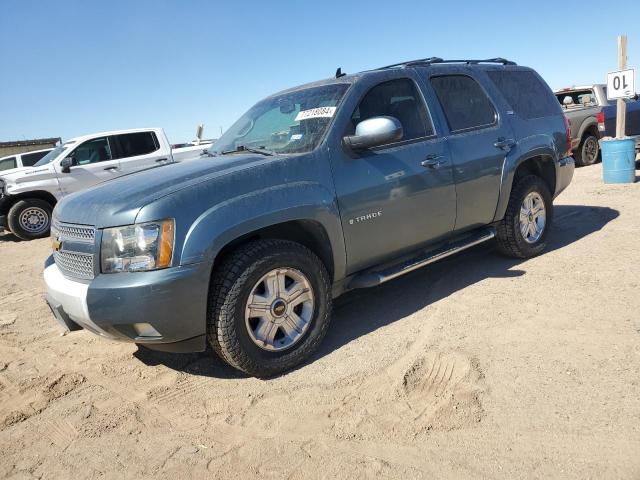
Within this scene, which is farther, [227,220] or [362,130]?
[362,130]

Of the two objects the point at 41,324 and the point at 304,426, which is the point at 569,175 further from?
the point at 41,324

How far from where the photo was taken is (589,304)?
12.2 ft

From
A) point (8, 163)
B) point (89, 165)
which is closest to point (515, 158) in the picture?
point (89, 165)

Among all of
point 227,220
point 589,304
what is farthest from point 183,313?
point 589,304

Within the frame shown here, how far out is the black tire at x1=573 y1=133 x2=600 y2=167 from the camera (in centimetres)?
1157

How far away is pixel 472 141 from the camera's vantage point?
4246mm

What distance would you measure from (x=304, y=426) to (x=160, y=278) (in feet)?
3.60

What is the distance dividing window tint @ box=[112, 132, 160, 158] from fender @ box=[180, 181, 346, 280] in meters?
8.80

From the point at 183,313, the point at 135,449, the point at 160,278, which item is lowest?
the point at 135,449

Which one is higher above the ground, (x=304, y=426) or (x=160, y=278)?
(x=160, y=278)

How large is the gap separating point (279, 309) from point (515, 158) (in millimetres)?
2770

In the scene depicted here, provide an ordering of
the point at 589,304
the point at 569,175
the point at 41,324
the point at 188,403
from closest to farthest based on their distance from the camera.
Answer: the point at 188,403 → the point at 589,304 → the point at 41,324 → the point at 569,175

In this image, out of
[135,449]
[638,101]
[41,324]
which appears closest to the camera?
[135,449]

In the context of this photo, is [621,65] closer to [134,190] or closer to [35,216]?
[134,190]
